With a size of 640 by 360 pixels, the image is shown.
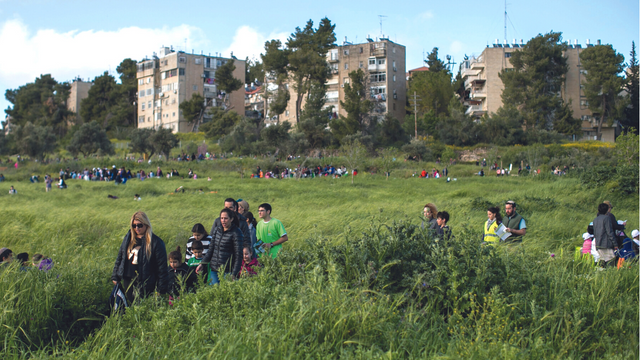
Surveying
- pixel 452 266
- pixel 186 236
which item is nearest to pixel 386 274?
pixel 452 266

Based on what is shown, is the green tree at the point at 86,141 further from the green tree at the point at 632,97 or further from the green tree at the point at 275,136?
the green tree at the point at 632,97

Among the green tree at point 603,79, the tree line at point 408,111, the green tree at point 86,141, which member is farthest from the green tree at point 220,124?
the green tree at point 603,79

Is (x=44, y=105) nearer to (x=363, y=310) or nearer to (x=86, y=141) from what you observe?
(x=86, y=141)

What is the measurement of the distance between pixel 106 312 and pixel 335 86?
60153mm

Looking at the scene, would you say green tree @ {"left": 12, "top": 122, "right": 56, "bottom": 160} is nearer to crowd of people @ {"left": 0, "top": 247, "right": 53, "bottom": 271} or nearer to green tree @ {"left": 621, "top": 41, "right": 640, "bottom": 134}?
crowd of people @ {"left": 0, "top": 247, "right": 53, "bottom": 271}

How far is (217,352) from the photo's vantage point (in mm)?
4496

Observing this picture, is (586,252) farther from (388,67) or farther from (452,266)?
(388,67)

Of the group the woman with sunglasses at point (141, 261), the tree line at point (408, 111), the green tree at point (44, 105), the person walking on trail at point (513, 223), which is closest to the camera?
the woman with sunglasses at point (141, 261)

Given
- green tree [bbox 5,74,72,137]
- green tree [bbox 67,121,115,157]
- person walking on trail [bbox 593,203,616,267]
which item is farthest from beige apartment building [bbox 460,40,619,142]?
green tree [bbox 5,74,72,137]

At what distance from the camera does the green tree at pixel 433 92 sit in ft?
189

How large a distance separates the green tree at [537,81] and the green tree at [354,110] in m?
15.7

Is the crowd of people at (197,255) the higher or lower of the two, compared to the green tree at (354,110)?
lower

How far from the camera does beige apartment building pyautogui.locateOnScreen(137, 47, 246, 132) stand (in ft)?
228

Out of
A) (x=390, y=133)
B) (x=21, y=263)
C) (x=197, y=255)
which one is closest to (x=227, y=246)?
(x=197, y=255)
